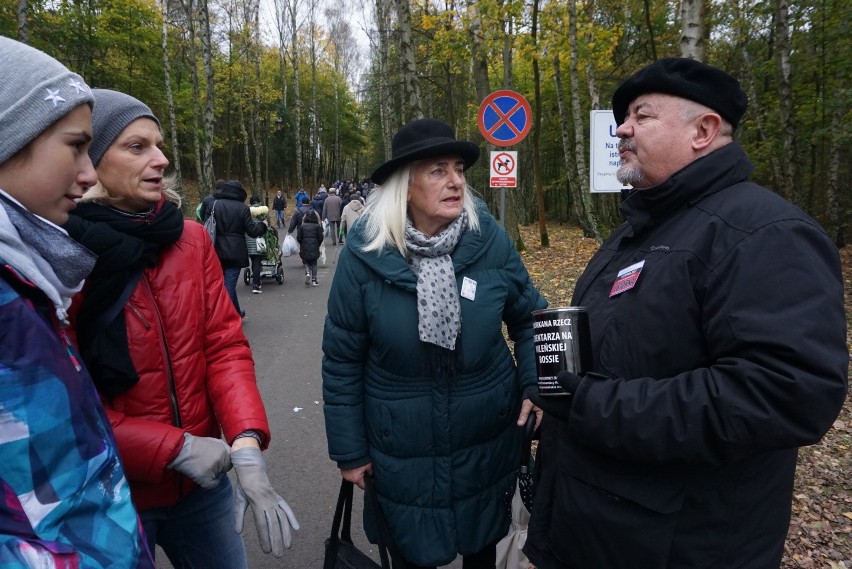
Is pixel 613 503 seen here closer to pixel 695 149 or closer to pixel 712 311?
pixel 712 311

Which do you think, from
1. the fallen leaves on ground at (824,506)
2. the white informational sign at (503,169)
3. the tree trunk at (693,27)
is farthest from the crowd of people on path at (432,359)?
the white informational sign at (503,169)

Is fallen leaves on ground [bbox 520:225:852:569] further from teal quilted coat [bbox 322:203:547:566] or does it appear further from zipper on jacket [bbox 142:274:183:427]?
zipper on jacket [bbox 142:274:183:427]

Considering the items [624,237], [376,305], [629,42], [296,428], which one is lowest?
[296,428]

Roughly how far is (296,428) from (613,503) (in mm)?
3812

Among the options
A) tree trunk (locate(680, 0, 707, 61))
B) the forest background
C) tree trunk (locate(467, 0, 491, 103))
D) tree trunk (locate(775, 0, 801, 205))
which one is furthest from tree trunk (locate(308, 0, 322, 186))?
tree trunk (locate(680, 0, 707, 61))

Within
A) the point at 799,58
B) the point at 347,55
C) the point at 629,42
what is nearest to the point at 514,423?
the point at 799,58

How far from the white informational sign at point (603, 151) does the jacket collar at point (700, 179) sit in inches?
271

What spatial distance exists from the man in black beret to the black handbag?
Answer: 0.58 metres

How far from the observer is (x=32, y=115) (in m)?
1.12

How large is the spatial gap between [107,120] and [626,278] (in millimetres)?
1735

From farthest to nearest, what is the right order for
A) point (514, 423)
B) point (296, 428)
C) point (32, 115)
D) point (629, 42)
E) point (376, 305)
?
point (629, 42) < point (296, 428) < point (514, 423) < point (376, 305) < point (32, 115)

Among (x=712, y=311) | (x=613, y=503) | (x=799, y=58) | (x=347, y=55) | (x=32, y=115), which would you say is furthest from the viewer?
(x=347, y=55)

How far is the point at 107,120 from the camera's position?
1.73 m

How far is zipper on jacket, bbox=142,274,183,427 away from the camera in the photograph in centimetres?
177
